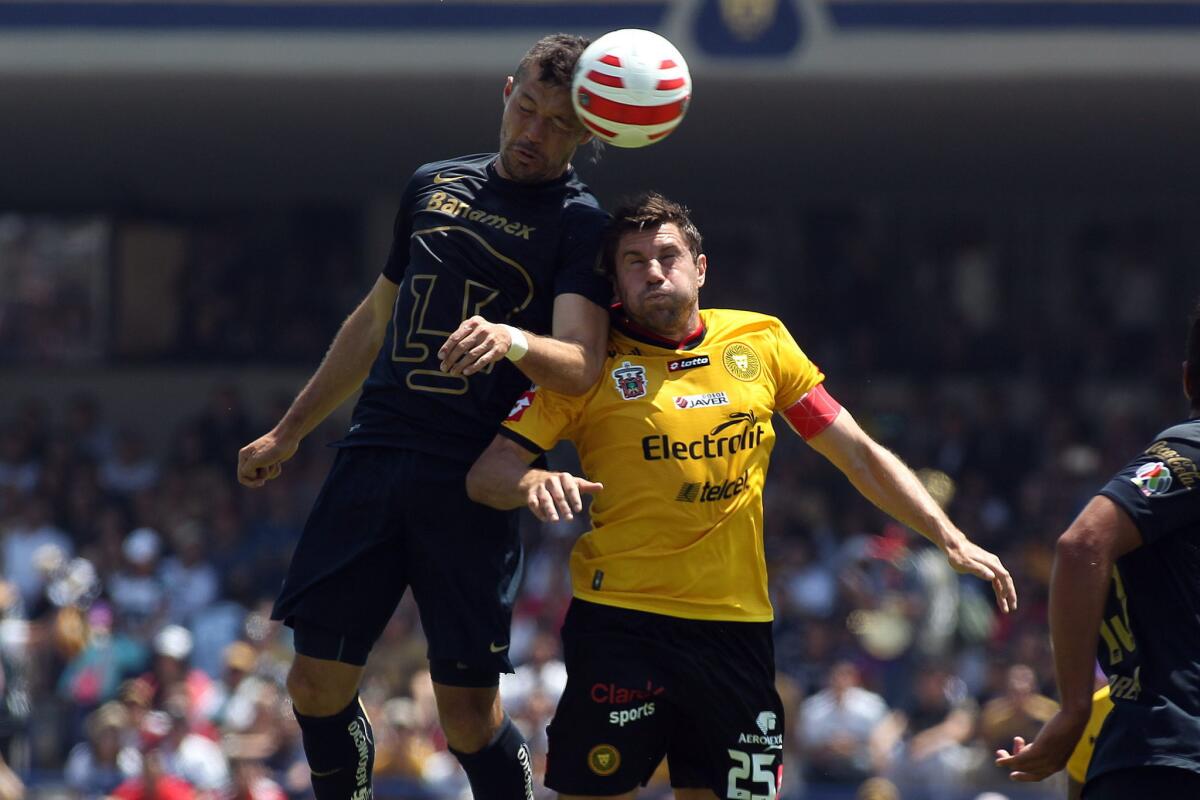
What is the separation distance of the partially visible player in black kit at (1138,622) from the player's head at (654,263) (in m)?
1.28

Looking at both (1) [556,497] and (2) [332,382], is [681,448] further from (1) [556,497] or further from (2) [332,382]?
(2) [332,382]

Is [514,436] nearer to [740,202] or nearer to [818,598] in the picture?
[818,598]

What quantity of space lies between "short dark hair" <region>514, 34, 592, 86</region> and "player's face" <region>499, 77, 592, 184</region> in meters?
0.02

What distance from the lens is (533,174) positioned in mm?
4789

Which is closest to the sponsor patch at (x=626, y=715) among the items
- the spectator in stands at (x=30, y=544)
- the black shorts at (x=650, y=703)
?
the black shorts at (x=650, y=703)

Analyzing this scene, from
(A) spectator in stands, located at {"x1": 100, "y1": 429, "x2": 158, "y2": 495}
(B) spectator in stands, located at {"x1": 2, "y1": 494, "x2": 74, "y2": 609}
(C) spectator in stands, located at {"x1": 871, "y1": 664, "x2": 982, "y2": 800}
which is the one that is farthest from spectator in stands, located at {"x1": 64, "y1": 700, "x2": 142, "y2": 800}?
(C) spectator in stands, located at {"x1": 871, "y1": 664, "x2": 982, "y2": 800}

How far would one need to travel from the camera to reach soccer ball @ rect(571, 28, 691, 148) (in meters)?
4.46

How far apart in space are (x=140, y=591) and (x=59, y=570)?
664 mm

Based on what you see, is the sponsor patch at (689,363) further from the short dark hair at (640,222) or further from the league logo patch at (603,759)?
the league logo patch at (603,759)

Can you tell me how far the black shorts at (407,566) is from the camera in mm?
4762

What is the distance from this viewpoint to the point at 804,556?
40.3ft

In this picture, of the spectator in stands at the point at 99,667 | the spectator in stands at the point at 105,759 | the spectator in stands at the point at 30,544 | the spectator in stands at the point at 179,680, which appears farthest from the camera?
the spectator in stands at the point at 30,544

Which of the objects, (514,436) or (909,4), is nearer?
(514,436)

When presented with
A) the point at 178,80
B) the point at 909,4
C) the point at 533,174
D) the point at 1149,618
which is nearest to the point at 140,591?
the point at 178,80
